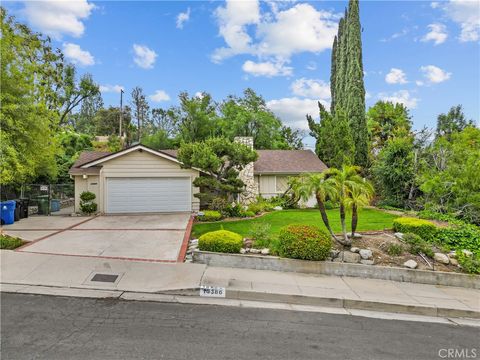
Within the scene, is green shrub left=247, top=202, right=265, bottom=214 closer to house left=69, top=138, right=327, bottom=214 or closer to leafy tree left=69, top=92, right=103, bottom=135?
house left=69, top=138, right=327, bottom=214

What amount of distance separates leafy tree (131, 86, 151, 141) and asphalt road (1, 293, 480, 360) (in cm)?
3827

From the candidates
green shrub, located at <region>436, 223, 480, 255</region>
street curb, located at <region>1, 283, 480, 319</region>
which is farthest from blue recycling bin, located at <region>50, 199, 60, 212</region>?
green shrub, located at <region>436, 223, 480, 255</region>

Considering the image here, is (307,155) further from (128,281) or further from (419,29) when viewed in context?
(128,281)

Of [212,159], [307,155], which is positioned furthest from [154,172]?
[307,155]

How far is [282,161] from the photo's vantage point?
68.0ft

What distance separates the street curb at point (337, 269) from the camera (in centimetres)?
750

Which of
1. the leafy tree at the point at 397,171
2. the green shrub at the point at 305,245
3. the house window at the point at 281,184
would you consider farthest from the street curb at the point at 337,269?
the house window at the point at 281,184

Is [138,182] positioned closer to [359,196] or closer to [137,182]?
[137,182]

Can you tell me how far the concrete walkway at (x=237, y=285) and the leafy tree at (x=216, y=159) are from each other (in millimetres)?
6606

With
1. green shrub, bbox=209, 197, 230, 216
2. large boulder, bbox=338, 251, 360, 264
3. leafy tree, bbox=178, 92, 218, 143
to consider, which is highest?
leafy tree, bbox=178, 92, 218, 143

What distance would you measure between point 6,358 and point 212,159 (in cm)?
1031

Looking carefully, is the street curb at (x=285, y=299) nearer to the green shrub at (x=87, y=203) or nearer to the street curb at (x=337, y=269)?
Result: the street curb at (x=337, y=269)

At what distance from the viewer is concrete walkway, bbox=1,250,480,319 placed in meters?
5.95

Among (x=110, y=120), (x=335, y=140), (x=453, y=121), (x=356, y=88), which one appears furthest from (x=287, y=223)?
(x=453, y=121)
